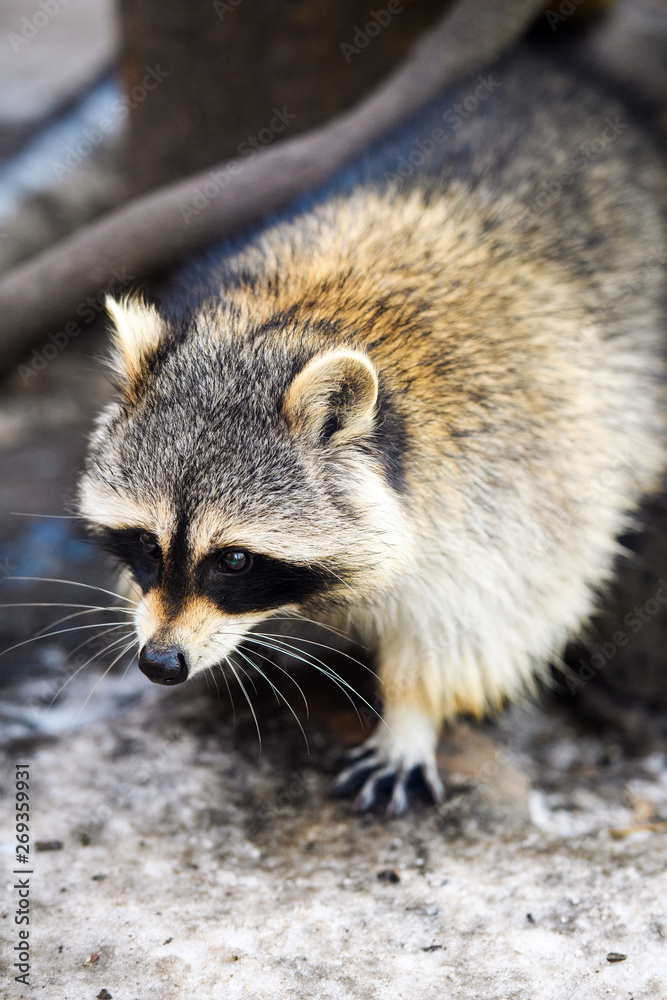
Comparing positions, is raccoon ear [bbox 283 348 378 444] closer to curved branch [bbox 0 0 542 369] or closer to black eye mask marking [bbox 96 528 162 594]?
black eye mask marking [bbox 96 528 162 594]

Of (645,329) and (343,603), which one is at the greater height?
(645,329)

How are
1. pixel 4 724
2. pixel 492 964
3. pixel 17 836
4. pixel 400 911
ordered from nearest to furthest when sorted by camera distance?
pixel 492 964 → pixel 400 911 → pixel 17 836 → pixel 4 724

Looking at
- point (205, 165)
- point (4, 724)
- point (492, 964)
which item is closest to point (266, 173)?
point (205, 165)

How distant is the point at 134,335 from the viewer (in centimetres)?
325

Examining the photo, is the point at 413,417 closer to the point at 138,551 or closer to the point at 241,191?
the point at 138,551

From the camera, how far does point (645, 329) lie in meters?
4.39

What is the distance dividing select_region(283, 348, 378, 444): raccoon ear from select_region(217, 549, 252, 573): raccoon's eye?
0.48 metres

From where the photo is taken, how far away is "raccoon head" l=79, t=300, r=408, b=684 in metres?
2.90

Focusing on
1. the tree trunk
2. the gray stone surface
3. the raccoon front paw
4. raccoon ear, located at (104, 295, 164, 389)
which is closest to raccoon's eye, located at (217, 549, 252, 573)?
raccoon ear, located at (104, 295, 164, 389)

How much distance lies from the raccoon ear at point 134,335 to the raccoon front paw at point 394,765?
71.6 inches

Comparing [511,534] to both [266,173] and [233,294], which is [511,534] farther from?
[266,173]

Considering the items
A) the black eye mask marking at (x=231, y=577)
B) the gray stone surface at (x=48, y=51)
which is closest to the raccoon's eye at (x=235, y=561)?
the black eye mask marking at (x=231, y=577)

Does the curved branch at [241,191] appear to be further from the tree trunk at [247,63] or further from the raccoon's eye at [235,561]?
the raccoon's eye at [235,561]

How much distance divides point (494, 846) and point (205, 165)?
15.2ft
